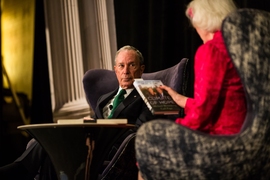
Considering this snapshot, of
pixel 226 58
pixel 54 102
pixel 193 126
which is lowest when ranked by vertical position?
pixel 54 102

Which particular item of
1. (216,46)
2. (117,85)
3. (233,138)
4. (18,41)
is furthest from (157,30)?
(233,138)

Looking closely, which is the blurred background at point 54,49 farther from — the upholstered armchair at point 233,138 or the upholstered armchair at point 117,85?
the upholstered armchair at point 233,138

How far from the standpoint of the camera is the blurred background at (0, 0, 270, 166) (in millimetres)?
4391

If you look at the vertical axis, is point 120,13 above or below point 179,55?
above

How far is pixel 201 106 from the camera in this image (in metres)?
2.15

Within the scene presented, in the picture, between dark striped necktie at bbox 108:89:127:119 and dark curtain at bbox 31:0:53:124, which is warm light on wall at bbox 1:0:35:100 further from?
dark striped necktie at bbox 108:89:127:119

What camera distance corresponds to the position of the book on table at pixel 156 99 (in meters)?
2.40

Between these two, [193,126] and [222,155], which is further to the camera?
[193,126]

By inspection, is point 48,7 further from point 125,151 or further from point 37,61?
point 125,151

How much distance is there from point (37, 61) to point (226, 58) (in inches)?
104

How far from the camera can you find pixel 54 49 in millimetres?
4520

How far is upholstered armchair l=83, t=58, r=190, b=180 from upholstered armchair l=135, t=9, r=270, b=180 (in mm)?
693

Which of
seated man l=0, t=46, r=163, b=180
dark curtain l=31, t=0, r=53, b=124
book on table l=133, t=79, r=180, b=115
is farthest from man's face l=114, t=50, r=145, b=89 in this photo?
dark curtain l=31, t=0, r=53, b=124

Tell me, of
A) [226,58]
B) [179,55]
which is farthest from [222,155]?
[179,55]
